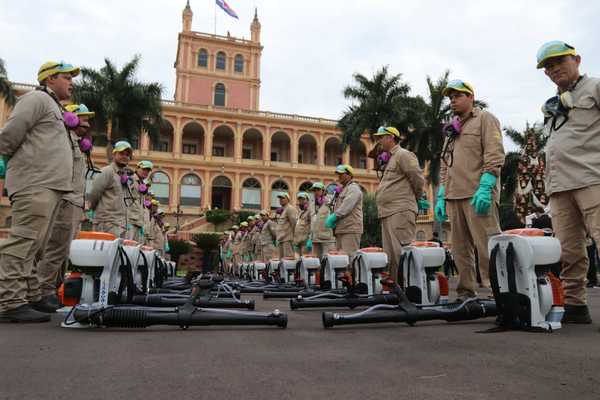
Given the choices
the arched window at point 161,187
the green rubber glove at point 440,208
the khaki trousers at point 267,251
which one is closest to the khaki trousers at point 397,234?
the green rubber glove at point 440,208

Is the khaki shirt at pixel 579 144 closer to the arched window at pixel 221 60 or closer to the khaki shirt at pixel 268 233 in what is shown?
the khaki shirt at pixel 268 233

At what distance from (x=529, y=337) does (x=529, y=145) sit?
21826 millimetres

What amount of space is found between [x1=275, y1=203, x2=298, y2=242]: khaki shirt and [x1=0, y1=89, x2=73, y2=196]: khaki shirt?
8701 millimetres

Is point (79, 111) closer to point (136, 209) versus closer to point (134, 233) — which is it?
point (136, 209)

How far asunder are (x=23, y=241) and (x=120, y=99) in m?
25.7

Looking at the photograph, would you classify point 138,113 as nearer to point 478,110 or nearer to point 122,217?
point 122,217

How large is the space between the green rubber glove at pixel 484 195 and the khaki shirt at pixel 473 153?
132 millimetres

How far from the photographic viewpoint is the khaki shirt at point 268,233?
16141 millimetres

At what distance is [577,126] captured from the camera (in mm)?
3635

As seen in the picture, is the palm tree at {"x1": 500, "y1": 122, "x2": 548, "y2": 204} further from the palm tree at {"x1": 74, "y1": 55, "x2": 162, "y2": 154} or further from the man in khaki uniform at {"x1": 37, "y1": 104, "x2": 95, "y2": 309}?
the man in khaki uniform at {"x1": 37, "y1": 104, "x2": 95, "y2": 309}

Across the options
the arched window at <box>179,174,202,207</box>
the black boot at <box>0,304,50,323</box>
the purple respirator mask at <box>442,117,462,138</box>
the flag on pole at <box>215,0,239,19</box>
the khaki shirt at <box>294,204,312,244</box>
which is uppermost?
the flag on pole at <box>215,0,239,19</box>

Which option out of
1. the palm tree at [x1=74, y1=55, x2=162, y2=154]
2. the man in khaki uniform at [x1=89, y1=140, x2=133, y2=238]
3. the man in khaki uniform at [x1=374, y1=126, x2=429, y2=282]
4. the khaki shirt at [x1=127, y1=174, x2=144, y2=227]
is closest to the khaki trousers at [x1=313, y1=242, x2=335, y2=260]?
the khaki shirt at [x1=127, y1=174, x2=144, y2=227]

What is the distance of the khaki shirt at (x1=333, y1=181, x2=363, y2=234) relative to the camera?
271 inches

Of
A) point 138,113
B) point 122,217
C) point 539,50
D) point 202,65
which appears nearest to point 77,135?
point 122,217
